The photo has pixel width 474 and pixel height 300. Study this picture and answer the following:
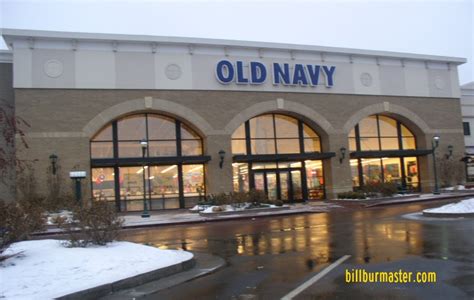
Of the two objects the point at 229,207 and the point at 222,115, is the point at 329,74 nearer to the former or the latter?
the point at 222,115

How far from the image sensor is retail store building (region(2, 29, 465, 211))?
30.5 meters

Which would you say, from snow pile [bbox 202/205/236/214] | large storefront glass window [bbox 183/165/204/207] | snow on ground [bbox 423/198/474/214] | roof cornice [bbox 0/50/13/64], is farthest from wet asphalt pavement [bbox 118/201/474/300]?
roof cornice [bbox 0/50/13/64]

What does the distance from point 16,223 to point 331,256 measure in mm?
6817

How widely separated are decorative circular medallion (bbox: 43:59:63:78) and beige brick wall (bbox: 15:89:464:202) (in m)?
1.09

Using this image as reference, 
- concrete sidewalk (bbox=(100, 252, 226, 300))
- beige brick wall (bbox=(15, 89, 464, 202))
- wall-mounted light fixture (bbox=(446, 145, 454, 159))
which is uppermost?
beige brick wall (bbox=(15, 89, 464, 202))

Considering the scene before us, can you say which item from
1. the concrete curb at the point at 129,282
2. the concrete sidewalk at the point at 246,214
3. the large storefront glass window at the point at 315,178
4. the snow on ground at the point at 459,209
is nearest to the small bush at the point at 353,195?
the concrete sidewalk at the point at 246,214

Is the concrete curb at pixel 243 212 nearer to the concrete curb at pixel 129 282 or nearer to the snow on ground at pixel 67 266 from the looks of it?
the snow on ground at pixel 67 266

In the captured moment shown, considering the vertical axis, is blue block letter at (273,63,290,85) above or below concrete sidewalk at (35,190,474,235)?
above

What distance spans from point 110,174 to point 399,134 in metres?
24.4

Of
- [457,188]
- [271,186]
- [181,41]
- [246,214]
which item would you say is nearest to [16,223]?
[246,214]

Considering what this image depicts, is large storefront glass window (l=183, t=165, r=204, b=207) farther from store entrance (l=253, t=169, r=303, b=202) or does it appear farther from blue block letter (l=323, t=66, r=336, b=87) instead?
blue block letter (l=323, t=66, r=336, b=87)

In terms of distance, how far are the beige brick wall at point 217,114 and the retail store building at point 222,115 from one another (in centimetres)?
8

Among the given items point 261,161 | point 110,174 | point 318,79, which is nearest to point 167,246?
point 110,174

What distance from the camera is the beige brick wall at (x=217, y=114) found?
30.0 m
